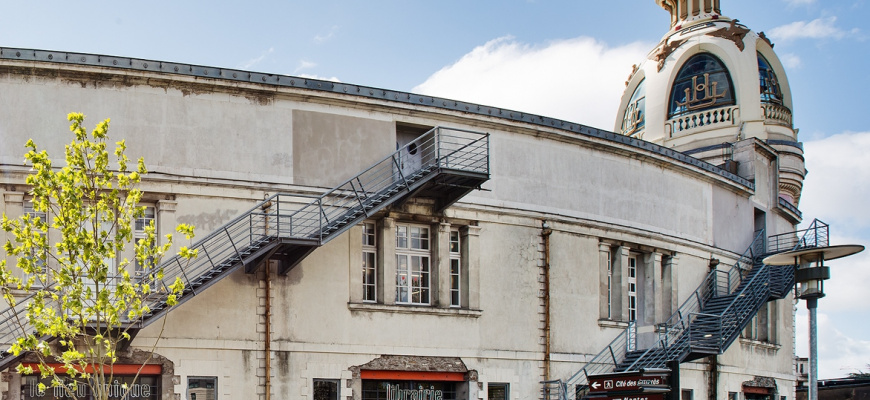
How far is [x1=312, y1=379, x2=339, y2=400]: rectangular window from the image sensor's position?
25703mm

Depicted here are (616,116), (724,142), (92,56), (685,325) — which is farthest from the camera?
(616,116)

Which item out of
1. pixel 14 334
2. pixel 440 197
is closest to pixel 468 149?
pixel 440 197

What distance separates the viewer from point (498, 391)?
1120 inches

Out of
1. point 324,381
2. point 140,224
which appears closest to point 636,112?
point 324,381

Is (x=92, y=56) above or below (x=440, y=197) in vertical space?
above

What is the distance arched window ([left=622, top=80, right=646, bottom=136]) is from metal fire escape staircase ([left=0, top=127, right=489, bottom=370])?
61.3ft

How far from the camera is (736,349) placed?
3538 cm

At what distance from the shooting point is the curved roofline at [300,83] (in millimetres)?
23859

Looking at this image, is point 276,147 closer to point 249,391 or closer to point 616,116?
point 249,391

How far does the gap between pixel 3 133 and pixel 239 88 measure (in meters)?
5.11

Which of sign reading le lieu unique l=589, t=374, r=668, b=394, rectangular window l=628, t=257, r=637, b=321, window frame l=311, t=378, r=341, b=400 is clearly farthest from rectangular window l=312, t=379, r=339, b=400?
rectangular window l=628, t=257, r=637, b=321

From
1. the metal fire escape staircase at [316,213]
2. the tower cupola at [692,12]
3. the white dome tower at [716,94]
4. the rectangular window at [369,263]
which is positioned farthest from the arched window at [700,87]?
the rectangular window at [369,263]

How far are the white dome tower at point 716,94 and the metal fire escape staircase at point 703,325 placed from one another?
24.2 feet

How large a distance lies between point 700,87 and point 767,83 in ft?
8.75
